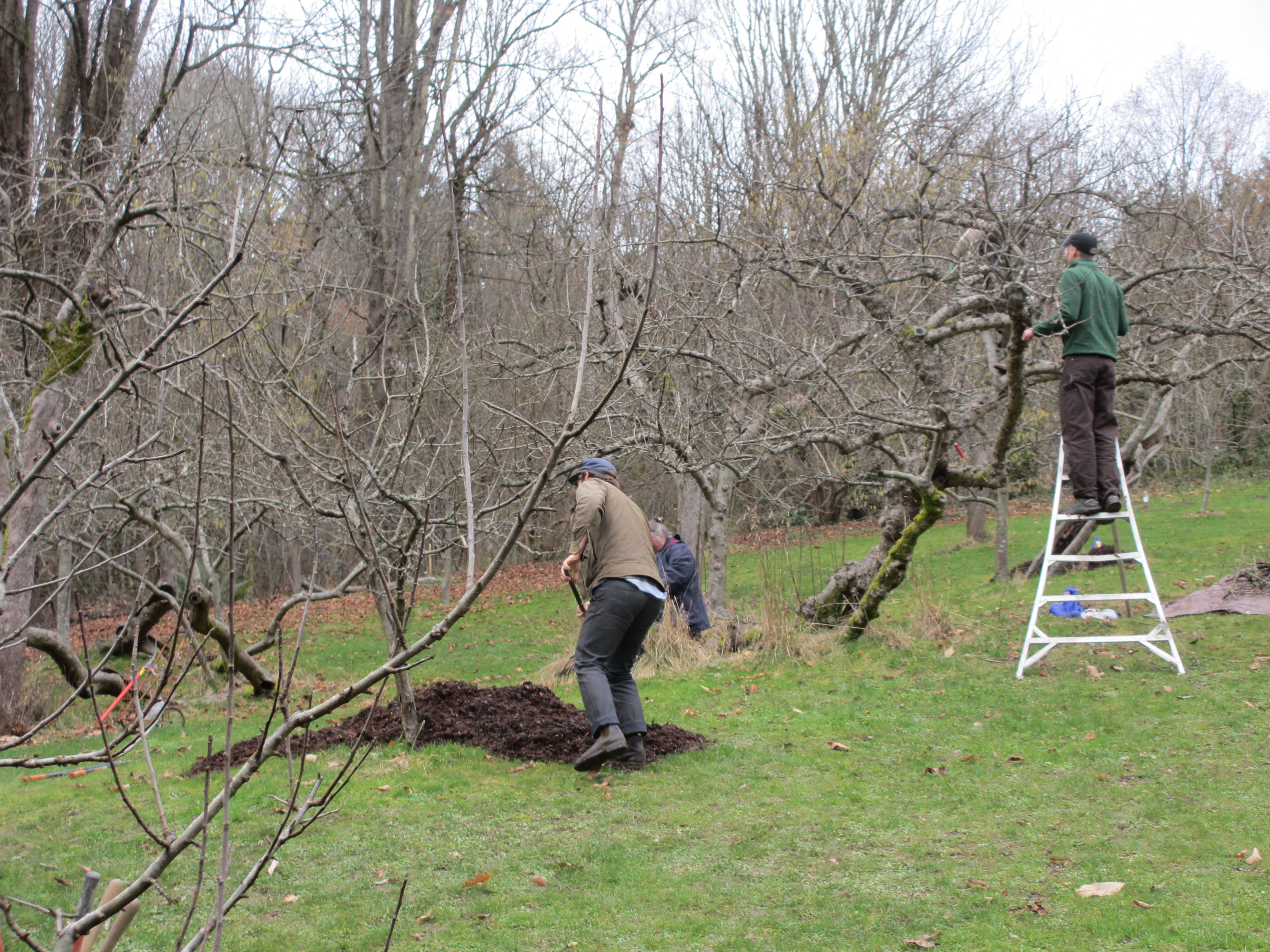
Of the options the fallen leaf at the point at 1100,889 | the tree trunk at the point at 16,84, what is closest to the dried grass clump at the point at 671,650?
the fallen leaf at the point at 1100,889

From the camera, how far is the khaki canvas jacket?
586 centimetres

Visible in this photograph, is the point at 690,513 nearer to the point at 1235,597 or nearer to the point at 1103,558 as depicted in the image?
the point at 1235,597

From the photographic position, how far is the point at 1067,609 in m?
8.80

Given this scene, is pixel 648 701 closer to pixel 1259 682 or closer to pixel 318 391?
pixel 1259 682

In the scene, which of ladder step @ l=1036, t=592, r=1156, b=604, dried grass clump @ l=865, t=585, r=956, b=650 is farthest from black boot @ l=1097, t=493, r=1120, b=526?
dried grass clump @ l=865, t=585, r=956, b=650

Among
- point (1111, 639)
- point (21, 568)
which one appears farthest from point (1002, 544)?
point (21, 568)

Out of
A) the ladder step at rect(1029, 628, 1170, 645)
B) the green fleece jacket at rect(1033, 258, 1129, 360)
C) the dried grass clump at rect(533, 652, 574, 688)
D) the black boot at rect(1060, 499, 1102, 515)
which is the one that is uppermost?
the green fleece jacket at rect(1033, 258, 1129, 360)

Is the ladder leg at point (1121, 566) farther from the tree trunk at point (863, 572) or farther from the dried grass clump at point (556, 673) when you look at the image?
the dried grass clump at point (556, 673)

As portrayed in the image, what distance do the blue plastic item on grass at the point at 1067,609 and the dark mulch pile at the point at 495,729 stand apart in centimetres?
392

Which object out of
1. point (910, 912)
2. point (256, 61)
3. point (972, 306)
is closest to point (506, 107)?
point (256, 61)

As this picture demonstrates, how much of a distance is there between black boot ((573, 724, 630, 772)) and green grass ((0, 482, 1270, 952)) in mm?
126

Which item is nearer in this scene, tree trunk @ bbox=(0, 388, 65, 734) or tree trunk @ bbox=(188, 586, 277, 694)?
tree trunk @ bbox=(0, 388, 65, 734)

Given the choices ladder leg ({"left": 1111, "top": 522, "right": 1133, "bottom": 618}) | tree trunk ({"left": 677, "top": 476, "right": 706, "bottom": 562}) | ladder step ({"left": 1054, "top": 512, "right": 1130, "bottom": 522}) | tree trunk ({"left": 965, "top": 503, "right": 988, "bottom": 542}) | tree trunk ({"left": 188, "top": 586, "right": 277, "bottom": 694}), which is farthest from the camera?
tree trunk ({"left": 965, "top": 503, "right": 988, "bottom": 542})

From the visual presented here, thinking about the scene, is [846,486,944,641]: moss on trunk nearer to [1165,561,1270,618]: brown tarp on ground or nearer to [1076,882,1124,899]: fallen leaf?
[1165,561,1270,618]: brown tarp on ground
